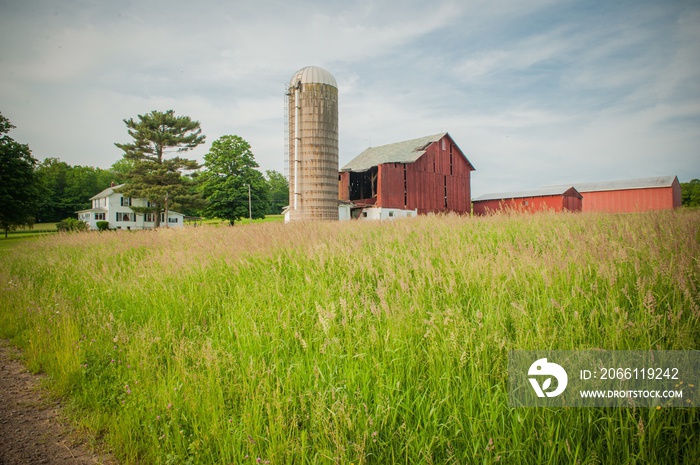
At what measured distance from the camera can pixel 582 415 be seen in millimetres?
2160

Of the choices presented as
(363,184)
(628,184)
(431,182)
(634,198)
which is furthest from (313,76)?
(628,184)

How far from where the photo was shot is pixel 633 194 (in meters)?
40.1

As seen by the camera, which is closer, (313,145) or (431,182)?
(313,145)

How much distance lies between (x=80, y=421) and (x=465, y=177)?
117 feet

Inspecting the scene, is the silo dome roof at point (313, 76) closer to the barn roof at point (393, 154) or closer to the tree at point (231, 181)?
the barn roof at point (393, 154)

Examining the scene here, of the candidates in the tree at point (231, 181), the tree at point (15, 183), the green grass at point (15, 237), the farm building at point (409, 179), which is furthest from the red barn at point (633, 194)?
the tree at point (15, 183)

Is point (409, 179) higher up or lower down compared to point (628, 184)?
lower down

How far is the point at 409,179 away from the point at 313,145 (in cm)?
1199

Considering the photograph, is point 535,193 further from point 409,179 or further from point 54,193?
point 54,193

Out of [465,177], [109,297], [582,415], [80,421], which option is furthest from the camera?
[465,177]

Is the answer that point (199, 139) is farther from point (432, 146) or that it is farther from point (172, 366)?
point (172, 366)

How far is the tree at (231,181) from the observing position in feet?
142

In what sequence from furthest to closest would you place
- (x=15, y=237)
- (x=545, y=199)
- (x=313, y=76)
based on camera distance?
(x=545, y=199) < (x=15, y=237) < (x=313, y=76)

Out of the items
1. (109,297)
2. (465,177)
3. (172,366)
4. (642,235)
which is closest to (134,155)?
(465,177)
